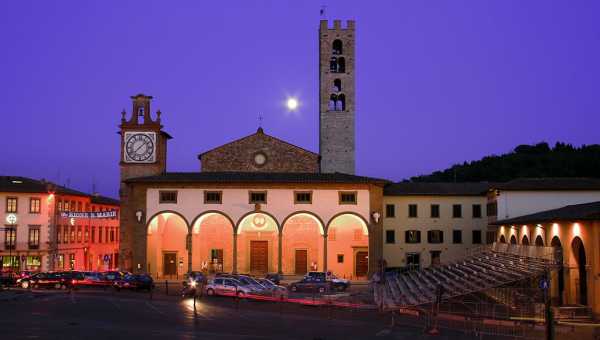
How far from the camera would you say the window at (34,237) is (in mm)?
57653

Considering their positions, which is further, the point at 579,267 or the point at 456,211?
the point at 456,211

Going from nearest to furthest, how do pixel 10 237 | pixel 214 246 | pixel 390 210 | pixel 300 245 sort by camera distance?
pixel 300 245
pixel 214 246
pixel 390 210
pixel 10 237

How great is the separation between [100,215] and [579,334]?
110ft

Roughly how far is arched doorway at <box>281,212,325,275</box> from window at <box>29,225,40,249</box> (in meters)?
23.1

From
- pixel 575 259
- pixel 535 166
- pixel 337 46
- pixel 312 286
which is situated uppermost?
pixel 337 46

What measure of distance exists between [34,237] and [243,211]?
21.9 metres

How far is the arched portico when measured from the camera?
51438 millimetres

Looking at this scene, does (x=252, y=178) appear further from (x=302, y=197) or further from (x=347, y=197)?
(x=347, y=197)

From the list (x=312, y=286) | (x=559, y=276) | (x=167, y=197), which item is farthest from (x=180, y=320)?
(x=167, y=197)

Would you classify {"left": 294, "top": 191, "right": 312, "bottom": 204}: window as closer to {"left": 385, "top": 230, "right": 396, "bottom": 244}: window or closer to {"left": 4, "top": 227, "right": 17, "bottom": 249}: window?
{"left": 385, "top": 230, "right": 396, "bottom": 244}: window

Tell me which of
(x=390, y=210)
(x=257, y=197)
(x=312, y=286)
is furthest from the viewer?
(x=390, y=210)

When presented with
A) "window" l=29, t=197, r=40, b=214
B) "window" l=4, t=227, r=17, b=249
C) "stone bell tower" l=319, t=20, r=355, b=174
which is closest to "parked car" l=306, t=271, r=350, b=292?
"stone bell tower" l=319, t=20, r=355, b=174

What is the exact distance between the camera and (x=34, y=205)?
193 feet

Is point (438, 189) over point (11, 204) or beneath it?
over
